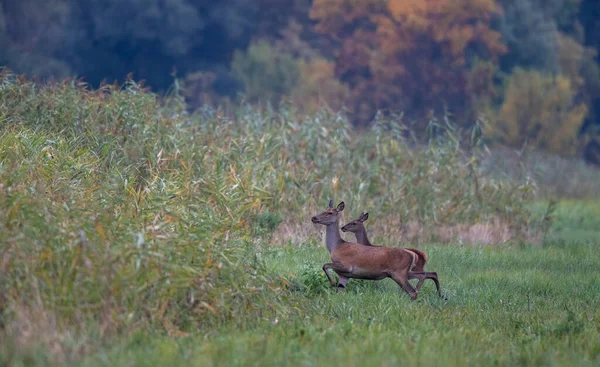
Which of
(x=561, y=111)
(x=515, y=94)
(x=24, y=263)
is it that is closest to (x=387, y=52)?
(x=515, y=94)

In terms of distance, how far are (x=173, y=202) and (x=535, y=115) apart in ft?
107

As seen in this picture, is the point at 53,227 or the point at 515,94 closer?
the point at 53,227

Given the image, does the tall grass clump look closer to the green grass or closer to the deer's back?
the green grass

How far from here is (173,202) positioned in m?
9.05

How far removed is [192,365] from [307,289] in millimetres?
3277

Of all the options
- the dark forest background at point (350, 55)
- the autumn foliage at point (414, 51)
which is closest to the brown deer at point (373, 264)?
the dark forest background at point (350, 55)

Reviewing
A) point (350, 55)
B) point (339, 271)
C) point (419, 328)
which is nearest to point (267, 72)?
point (350, 55)

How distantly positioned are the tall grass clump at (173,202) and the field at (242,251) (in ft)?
0.08

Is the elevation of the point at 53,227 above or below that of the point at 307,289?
above

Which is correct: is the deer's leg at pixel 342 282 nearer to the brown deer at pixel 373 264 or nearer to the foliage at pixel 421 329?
the brown deer at pixel 373 264

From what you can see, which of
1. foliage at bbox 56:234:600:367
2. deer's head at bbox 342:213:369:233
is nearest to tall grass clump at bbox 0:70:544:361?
foliage at bbox 56:234:600:367

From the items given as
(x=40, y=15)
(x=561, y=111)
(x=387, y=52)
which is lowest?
(x=561, y=111)

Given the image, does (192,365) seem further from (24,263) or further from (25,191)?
(25,191)

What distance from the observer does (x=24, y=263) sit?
6641 mm
